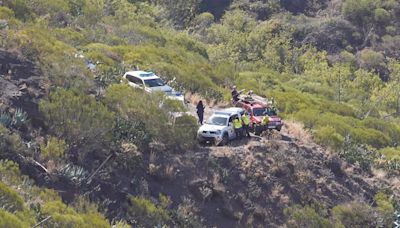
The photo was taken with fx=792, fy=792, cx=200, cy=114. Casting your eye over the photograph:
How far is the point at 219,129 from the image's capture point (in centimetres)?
3316

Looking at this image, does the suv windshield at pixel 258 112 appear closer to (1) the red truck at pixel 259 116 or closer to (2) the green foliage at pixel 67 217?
(1) the red truck at pixel 259 116

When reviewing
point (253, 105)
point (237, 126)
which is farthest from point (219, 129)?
point (253, 105)

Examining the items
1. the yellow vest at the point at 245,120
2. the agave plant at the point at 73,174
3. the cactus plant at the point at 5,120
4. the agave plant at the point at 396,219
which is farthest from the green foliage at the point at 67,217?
the agave plant at the point at 396,219

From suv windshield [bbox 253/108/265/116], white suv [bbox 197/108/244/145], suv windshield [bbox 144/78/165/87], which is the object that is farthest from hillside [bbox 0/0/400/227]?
suv windshield [bbox 144/78/165/87]

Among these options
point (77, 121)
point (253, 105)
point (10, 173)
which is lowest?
point (253, 105)

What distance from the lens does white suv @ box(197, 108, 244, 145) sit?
108ft

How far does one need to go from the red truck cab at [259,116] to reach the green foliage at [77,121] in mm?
8812

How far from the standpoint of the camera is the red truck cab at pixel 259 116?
35.7 metres

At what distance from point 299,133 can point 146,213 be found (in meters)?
14.4

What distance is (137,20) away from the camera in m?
65.6

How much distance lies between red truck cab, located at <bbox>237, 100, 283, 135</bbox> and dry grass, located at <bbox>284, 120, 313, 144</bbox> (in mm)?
1238

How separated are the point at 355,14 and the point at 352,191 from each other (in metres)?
71.1

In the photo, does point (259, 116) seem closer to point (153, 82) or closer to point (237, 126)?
point (237, 126)

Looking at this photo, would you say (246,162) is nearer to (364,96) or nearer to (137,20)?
(137,20)
